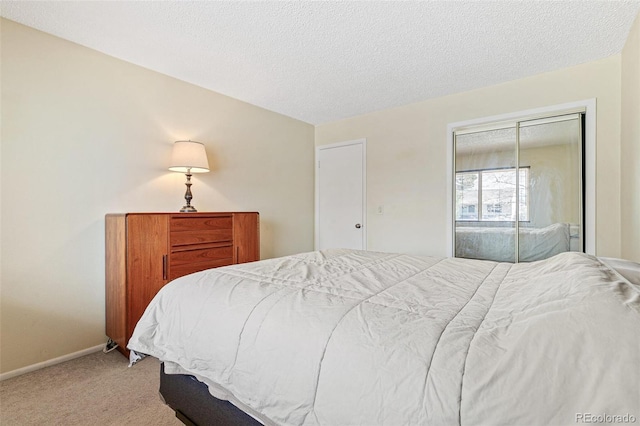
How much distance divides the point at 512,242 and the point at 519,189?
1.76 ft

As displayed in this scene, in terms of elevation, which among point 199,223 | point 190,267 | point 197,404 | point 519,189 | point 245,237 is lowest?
point 197,404

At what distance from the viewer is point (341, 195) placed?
421 cm

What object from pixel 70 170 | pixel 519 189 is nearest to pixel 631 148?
pixel 519 189

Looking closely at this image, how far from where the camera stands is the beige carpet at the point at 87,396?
5.17 feet

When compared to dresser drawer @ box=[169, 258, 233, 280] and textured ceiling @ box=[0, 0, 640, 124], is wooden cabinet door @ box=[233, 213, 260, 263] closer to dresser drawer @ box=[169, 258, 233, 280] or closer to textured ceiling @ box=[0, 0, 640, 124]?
dresser drawer @ box=[169, 258, 233, 280]

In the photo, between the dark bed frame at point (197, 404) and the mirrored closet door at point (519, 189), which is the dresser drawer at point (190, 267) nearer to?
the dark bed frame at point (197, 404)

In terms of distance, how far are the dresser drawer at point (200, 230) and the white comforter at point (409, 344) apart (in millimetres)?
1068

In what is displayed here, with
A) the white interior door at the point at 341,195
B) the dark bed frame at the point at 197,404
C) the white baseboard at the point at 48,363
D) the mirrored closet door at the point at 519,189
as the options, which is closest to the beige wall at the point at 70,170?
the white baseboard at the point at 48,363

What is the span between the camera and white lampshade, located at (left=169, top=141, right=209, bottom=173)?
105 inches

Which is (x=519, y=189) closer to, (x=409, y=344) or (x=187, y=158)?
(x=409, y=344)

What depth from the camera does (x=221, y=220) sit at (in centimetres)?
275

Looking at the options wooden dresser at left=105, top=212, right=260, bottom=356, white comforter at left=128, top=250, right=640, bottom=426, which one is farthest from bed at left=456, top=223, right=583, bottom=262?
wooden dresser at left=105, top=212, right=260, bottom=356

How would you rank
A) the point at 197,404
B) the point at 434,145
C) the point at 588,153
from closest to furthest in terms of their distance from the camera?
the point at 197,404
the point at 588,153
the point at 434,145

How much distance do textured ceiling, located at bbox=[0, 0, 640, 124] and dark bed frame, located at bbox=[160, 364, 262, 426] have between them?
2.16m
